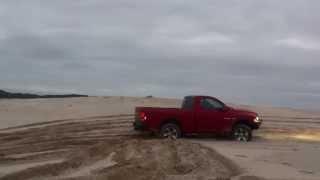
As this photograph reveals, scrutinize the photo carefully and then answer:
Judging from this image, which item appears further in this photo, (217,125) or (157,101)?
(157,101)

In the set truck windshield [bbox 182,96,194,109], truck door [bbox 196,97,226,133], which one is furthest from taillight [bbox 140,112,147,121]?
truck door [bbox 196,97,226,133]

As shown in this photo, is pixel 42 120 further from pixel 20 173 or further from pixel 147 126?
pixel 20 173

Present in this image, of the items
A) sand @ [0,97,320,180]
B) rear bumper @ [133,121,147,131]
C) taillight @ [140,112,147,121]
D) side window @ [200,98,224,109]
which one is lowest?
sand @ [0,97,320,180]

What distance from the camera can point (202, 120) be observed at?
86.8 feet

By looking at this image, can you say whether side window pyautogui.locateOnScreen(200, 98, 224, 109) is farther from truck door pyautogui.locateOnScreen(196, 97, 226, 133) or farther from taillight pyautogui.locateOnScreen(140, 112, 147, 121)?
taillight pyautogui.locateOnScreen(140, 112, 147, 121)

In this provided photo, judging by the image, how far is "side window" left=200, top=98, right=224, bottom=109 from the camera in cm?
2667

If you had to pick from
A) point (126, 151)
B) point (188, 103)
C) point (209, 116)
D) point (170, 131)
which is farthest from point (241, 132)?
point (126, 151)

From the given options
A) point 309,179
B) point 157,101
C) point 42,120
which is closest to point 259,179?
point 309,179

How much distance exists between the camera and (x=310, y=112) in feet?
135

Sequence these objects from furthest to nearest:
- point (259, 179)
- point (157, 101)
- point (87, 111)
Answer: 1. point (157, 101)
2. point (87, 111)
3. point (259, 179)

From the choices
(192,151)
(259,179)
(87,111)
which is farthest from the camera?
(87,111)

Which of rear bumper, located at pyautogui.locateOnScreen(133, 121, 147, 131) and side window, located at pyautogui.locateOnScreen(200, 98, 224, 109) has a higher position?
side window, located at pyautogui.locateOnScreen(200, 98, 224, 109)

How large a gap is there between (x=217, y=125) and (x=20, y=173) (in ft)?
39.7

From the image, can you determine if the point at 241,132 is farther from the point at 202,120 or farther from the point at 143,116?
the point at 143,116
